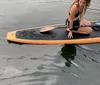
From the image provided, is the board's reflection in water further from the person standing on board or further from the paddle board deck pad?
the person standing on board

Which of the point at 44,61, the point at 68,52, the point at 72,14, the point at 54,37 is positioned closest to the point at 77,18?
the point at 72,14

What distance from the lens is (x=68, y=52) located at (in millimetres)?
8219

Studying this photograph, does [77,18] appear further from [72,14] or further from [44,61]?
[44,61]

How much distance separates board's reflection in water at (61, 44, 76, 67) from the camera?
788 cm

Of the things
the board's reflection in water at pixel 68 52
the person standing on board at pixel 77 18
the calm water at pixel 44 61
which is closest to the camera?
the calm water at pixel 44 61

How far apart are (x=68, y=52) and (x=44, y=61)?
788 millimetres

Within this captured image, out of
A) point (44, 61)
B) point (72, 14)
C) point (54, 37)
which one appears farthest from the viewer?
point (54, 37)

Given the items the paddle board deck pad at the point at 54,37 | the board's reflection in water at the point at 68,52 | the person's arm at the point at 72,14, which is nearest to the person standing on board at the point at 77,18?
the person's arm at the point at 72,14

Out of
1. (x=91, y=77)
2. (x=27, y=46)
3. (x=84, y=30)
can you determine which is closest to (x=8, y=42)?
(x=27, y=46)

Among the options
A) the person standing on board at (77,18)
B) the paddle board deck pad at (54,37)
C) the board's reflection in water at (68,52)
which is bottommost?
the board's reflection in water at (68,52)

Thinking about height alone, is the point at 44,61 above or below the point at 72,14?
below

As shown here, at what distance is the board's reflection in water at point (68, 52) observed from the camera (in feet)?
25.8

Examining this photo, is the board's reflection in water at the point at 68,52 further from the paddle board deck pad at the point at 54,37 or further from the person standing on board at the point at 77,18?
the person standing on board at the point at 77,18

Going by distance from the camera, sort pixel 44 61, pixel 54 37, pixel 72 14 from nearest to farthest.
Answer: pixel 44 61 < pixel 72 14 < pixel 54 37
